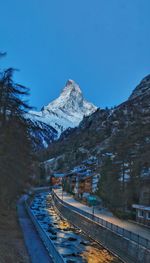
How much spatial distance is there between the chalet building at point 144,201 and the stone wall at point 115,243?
18.1ft

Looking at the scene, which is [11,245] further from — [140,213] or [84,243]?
[140,213]

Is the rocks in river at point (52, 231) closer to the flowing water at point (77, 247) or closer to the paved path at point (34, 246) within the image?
the flowing water at point (77, 247)

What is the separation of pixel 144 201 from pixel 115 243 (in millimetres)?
11537

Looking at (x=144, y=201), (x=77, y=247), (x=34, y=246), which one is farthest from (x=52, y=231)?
(x=34, y=246)

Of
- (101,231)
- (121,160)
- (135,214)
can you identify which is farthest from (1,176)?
(121,160)

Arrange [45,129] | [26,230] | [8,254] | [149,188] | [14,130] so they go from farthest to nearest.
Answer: [149,188] < [26,230] < [14,130] < [45,129] < [8,254]

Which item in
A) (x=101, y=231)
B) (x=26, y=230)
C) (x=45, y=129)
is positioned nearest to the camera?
(x=45, y=129)

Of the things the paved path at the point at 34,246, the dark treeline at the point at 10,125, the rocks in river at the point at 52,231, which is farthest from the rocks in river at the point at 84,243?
the dark treeline at the point at 10,125

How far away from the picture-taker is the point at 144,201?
45.9m

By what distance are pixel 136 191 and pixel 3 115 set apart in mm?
27056

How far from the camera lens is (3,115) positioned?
87.5ft

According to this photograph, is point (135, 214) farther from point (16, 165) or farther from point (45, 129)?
point (45, 129)

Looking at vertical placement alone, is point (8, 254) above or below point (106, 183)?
below

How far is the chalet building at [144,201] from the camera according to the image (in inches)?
1702
